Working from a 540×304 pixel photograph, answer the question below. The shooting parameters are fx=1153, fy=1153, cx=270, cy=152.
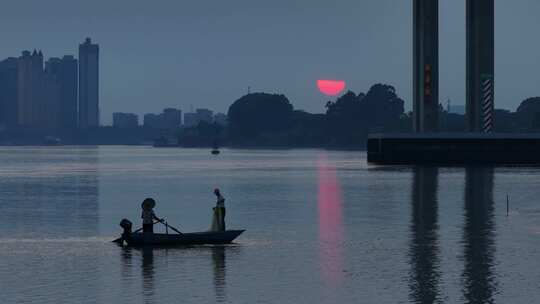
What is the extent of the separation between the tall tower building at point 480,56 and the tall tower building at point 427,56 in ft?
14.2

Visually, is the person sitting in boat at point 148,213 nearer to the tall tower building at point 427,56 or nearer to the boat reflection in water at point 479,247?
the boat reflection in water at point 479,247

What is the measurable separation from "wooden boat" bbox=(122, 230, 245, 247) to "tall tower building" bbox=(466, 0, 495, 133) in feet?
326

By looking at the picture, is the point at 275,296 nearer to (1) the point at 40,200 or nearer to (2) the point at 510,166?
(1) the point at 40,200

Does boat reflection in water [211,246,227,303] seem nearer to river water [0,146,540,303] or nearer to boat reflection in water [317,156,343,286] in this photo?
river water [0,146,540,303]

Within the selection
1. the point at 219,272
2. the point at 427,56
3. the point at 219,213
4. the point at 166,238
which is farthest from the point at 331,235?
the point at 427,56

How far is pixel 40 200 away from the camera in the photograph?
88.1m

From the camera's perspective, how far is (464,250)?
44.8 metres

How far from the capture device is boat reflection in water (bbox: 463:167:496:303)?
33475 millimetres

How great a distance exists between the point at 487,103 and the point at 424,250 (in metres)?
101

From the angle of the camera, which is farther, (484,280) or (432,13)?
(432,13)

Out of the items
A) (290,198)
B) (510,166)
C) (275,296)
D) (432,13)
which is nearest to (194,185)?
(290,198)

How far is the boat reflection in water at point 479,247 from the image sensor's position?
33.5 m

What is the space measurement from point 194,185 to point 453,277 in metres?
81.9

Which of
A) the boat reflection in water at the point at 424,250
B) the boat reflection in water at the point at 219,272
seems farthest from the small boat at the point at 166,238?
the boat reflection in water at the point at 424,250
